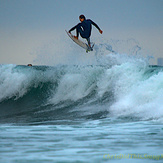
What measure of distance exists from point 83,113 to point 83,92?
2.53 m

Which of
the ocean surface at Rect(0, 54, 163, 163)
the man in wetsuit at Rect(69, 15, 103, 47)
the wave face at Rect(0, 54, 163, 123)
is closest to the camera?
the ocean surface at Rect(0, 54, 163, 163)

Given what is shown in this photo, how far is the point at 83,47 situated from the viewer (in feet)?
49.3

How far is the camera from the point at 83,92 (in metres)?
12.3

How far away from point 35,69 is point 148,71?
6.03 m

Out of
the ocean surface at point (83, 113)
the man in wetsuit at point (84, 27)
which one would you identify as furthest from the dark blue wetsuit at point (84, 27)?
the ocean surface at point (83, 113)

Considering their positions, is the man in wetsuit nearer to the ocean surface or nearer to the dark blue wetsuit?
the dark blue wetsuit

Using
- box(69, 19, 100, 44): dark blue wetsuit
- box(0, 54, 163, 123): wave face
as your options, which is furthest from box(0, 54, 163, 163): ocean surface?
box(69, 19, 100, 44): dark blue wetsuit

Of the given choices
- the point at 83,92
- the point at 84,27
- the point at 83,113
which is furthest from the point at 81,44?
the point at 83,113

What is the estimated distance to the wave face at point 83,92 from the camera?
9438 millimetres

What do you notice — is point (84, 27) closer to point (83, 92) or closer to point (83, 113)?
point (83, 92)

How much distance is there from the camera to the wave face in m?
9.44

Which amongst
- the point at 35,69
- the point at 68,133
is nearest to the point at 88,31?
the point at 35,69

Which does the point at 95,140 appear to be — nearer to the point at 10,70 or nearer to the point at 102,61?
the point at 102,61

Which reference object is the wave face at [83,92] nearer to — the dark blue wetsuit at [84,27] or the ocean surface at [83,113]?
the ocean surface at [83,113]
